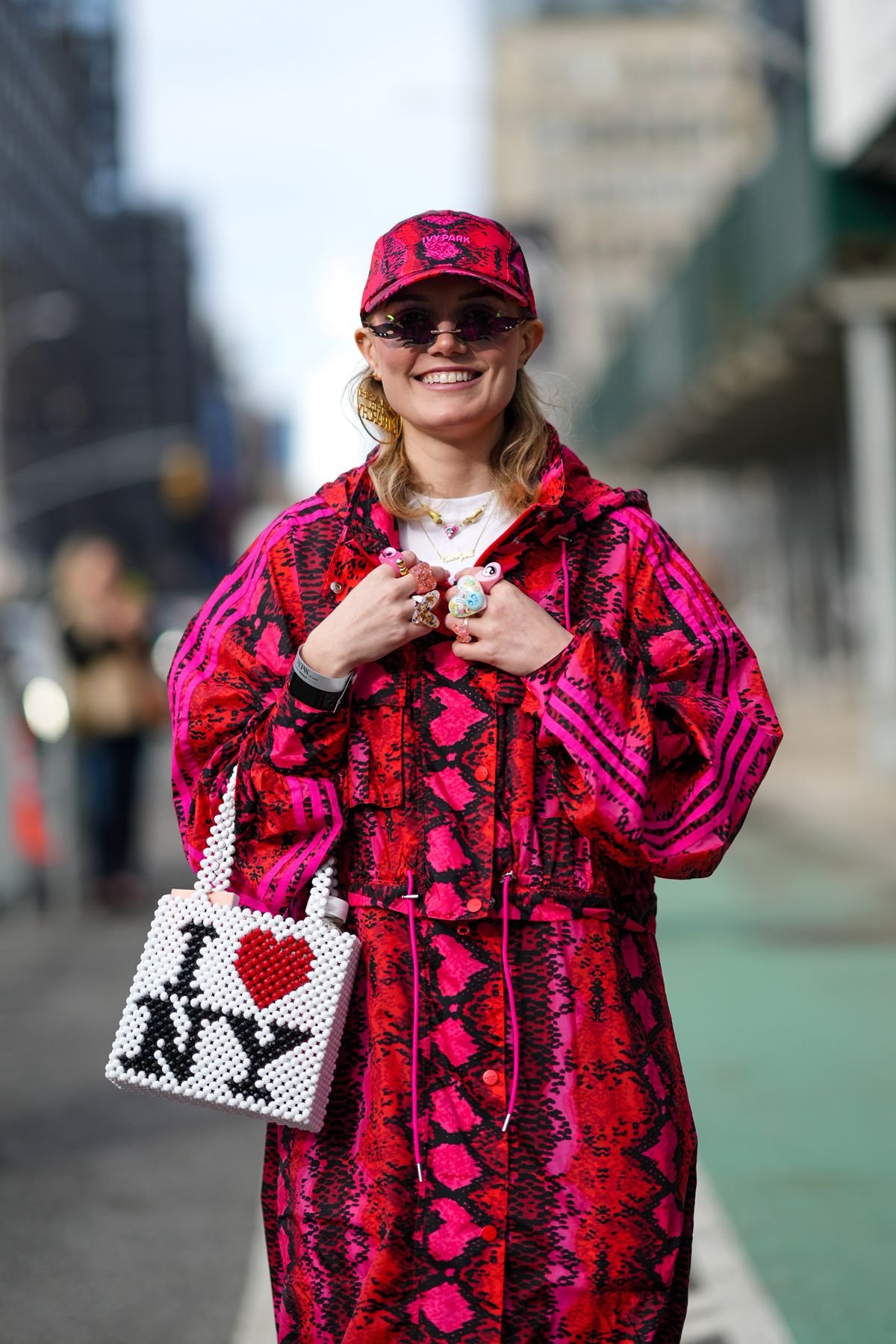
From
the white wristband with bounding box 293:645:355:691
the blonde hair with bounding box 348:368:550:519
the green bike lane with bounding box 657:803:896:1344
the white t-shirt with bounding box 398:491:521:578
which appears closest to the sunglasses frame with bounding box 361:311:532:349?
the blonde hair with bounding box 348:368:550:519

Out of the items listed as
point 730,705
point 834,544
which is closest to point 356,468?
point 730,705

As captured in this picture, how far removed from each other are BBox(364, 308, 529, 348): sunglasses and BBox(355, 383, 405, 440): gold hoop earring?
0.16 m

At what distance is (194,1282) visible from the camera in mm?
4500

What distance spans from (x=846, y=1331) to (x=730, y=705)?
1999 mm

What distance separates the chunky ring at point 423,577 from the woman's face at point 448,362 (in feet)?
0.74

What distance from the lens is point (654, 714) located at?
8.43 ft

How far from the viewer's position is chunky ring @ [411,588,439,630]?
254 centimetres

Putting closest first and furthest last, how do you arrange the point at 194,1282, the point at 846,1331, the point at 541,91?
1. the point at 846,1331
2. the point at 194,1282
3. the point at 541,91

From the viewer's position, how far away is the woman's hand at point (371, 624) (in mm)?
2533

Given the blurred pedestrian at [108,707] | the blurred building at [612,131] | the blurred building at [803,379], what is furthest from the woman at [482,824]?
the blurred building at [612,131]

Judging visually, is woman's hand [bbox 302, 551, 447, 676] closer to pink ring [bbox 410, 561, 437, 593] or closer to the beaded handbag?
pink ring [bbox 410, 561, 437, 593]

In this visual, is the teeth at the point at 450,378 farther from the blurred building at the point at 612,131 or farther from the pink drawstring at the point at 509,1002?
the blurred building at the point at 612,131

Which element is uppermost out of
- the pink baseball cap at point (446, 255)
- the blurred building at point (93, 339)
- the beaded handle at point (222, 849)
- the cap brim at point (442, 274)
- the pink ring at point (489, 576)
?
the blurred building at point (93, 339)

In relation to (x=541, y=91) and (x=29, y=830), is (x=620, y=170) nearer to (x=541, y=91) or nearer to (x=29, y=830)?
(x=541, y=91)
